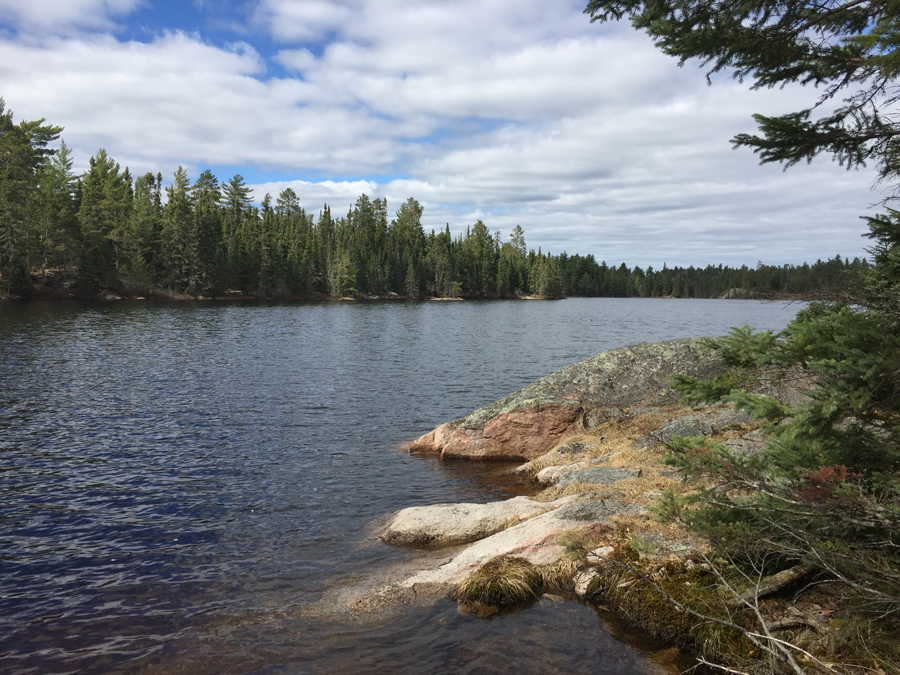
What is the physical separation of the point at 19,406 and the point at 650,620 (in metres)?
20.7

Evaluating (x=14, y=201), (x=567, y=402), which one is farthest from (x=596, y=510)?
(x=14, y=201)

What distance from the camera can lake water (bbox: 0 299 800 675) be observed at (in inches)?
236

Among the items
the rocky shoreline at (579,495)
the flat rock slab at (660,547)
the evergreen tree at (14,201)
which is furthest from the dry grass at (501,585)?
the evergreen tree at (14,201)

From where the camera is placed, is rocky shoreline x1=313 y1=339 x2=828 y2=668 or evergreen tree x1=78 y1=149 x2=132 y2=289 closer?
rocky shoreline x1=313 y1=339 x2=828 y2=668

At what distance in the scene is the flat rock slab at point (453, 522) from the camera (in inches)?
356

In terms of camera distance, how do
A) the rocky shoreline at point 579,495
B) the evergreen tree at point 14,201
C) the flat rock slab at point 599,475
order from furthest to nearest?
1. the evergreen tree at point 14,201
2. the flat rock slab at point 599,475
3. the rocky shoreline at point 579,495

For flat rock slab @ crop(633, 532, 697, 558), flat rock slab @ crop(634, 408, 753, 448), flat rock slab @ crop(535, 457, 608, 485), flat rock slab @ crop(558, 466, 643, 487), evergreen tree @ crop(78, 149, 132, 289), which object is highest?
evergreen tree @ crop(78, 149, 132, 289)

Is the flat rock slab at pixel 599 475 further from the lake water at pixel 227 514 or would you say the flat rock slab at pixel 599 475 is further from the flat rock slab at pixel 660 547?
the flat rock slab at pixel 660 547

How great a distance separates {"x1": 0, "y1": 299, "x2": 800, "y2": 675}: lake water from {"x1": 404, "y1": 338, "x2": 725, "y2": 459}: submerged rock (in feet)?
2.89

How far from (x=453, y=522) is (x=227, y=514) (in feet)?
14.8

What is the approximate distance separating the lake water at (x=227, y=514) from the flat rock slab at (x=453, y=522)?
552 millimetres

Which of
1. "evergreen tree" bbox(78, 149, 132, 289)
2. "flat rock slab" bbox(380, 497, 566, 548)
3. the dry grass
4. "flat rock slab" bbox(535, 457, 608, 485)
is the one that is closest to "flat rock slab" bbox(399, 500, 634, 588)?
the dry grass

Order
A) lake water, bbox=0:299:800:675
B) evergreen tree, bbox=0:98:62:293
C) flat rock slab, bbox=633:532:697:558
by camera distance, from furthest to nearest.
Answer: evergreen tree, bbox=0:98:62:293
flat rock slab, bbox=633:532:697:558
lake water, bbox=0:299:800:675

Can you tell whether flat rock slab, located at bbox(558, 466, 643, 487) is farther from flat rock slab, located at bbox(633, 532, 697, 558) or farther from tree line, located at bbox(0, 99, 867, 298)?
tree line, located at bbox(0, 99, 867, 298)
